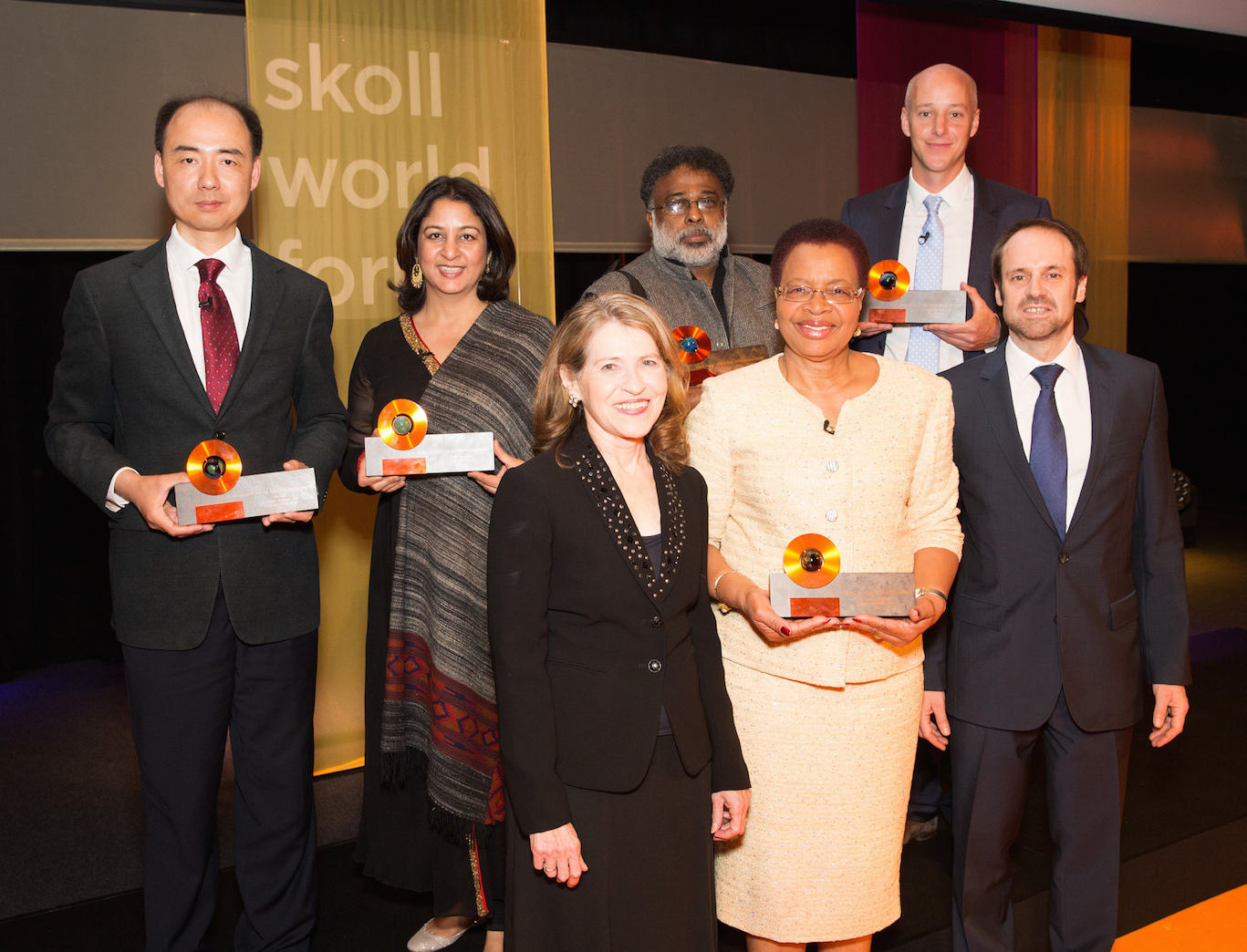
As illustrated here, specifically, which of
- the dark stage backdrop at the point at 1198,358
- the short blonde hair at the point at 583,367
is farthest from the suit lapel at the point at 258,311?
the dark stage backdrop at the point at 1198,358

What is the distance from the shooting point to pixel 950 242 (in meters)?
2.97

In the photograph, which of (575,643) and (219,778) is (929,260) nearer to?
(575,643)

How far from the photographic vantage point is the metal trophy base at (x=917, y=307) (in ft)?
8.71

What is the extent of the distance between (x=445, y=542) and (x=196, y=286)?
0.84 metres

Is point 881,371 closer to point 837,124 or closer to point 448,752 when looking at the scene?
point 448,752

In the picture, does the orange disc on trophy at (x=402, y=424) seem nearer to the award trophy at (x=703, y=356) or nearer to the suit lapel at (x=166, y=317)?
the suit lapel at (x=166, y=317)

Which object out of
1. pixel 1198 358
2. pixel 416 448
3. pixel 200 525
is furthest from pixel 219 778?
pixel 1198 358

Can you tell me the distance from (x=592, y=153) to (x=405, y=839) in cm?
439

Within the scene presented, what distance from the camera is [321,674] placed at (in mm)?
3750

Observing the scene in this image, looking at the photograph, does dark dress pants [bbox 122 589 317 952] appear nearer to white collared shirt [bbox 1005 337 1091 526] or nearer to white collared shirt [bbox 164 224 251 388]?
white collared shirt [bbox 164 224 251 388]

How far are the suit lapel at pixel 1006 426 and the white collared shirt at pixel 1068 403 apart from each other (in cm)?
2

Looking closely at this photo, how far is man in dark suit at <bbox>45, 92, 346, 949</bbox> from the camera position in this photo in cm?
218

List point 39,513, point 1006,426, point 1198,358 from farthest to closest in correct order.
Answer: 1. point 1198,358
2. point 39,513
3. point 1006,426

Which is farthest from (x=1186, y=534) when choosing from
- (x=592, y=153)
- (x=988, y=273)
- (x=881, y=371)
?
(x=881, y=371)
